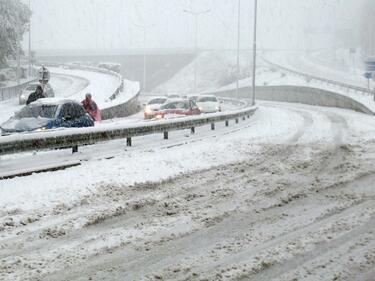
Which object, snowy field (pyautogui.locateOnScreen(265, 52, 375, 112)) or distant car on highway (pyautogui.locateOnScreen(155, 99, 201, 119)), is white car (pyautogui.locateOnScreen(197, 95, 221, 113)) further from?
snowy field (pyautogui.locateOnScreen(265, 52, 375, 112))

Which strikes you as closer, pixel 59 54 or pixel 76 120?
pixel 76 120

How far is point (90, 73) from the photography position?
68.0m

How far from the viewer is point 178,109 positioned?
27391 mm

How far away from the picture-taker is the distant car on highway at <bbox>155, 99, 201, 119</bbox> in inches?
1070

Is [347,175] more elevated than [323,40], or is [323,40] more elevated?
[323,40]

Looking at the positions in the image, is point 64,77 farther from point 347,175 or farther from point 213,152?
point 347,175

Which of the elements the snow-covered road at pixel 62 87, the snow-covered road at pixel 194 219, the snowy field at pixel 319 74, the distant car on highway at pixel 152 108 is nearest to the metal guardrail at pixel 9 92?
the snow-covered road at pixel 62 87

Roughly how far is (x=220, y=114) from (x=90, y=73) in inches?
1898

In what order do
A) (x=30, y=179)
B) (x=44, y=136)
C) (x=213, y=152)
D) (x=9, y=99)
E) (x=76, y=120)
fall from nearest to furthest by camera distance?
(x=30, y=179) → (x=44, y=136) → (x=213, y=152) → (x=76, y=120) → (x=9, y=99)

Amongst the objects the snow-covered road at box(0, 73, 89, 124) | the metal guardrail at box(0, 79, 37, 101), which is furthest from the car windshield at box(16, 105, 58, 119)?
the metal guardrail at box(0, 79, 37, 101)

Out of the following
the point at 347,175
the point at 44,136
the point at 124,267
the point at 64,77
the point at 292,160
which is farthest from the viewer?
the point at 64,77

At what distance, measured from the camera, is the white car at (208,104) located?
3422cm

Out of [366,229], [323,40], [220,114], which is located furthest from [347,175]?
[323,40]

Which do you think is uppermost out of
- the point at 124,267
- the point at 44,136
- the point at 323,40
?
the point at 323,40
